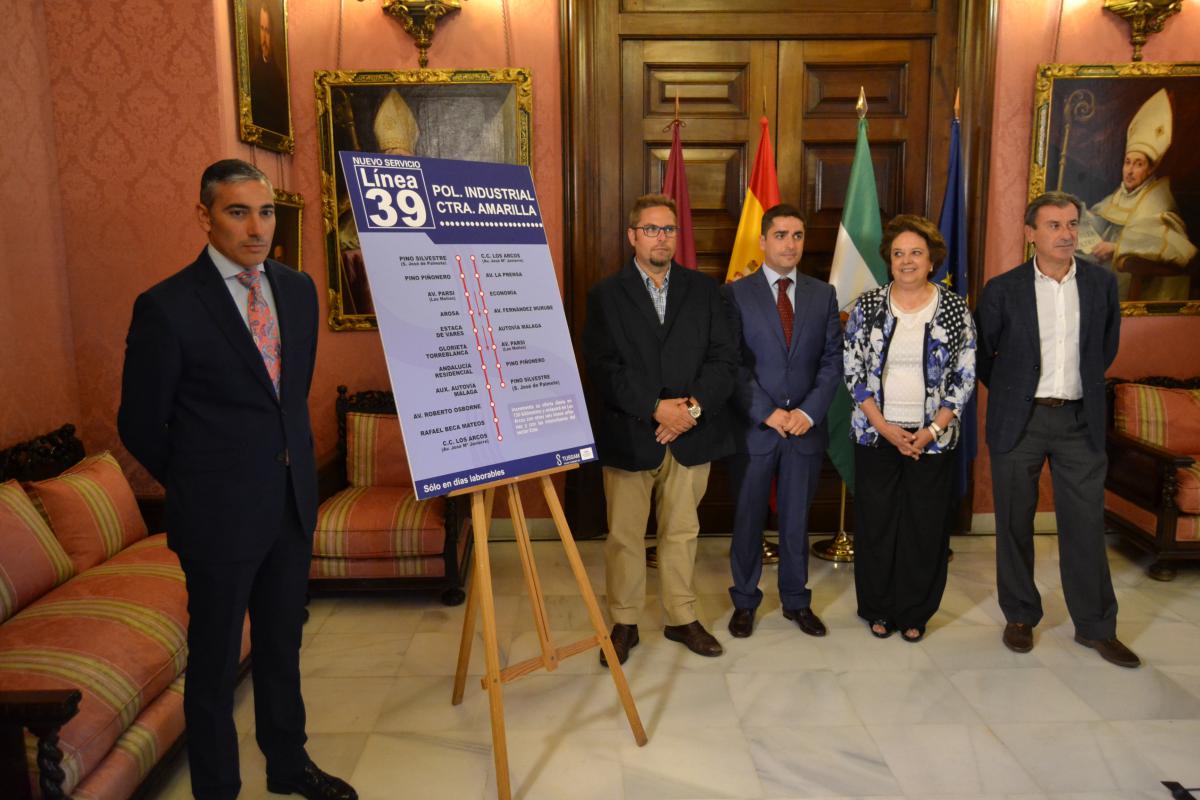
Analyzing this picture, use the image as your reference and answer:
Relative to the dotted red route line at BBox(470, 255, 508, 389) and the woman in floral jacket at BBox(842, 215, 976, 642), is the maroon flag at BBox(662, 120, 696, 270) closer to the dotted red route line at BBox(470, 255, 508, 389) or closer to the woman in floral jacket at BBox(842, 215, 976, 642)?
the woman in floral jacket at BBox(842, 215, 976, 642)

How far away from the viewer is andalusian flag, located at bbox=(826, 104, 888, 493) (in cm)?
417

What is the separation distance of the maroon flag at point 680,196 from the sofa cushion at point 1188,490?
2539 mm

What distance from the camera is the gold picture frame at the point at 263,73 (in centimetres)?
369

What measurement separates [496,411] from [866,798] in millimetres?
1535

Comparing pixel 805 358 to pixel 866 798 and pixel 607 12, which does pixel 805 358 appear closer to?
pixel 866 798

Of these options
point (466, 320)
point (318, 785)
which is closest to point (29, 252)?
point (466, 320)

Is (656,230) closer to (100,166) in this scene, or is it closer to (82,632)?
(82,632)

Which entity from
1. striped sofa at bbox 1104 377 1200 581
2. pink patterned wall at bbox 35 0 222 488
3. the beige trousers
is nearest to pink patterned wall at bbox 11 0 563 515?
pink patterned wall at bbox 35 0 222 488

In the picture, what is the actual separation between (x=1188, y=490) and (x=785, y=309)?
2.22m

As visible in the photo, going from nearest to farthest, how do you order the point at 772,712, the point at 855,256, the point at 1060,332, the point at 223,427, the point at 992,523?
the point at 223,427 < the point at 772,712 < the point at 1060,332 < the point at 855,256 < the point at 992,523

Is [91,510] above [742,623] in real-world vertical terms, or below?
above

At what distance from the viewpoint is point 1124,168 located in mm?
4430

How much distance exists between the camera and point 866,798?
7.84 ft

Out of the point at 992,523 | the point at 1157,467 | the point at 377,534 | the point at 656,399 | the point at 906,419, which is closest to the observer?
the point at 656,399
